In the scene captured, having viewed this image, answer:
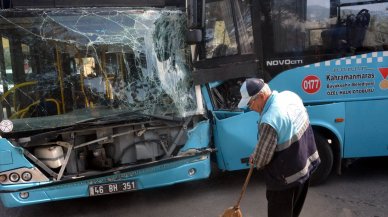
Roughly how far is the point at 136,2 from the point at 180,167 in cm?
198

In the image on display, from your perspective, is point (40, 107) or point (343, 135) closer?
point (40, 107)

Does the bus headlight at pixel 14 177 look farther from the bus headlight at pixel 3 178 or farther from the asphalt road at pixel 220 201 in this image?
the asphalt road at pixel 220 201

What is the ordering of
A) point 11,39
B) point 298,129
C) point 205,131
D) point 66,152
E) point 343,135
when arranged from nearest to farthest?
point 298,129, point 11,39, point 66,152, point 205,131, point 343,135

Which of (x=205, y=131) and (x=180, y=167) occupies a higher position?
(x=205, y=131)

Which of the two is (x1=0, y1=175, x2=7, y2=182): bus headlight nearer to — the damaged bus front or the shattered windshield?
the damaged bus front

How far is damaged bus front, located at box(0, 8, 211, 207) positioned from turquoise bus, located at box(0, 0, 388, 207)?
0.01 m

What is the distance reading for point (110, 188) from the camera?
471cm

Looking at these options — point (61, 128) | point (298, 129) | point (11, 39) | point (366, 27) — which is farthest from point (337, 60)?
point (11, 39)

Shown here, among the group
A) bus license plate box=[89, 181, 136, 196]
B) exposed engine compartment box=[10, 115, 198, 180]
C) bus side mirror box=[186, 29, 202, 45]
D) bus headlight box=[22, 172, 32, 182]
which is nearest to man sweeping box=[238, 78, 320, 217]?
bus side mirror box=[186, 29, 202, 45]

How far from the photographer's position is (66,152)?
4637 millimetres

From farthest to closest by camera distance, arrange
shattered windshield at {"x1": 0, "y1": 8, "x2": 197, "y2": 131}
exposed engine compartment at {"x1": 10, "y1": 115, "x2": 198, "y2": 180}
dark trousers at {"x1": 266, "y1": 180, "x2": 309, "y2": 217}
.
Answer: exposed engine compartment at {"x1": 10, "y1": 115, "x2": 198, "y2": 180} → shattered windshield at {"x1": 0, "y1": 8, "x2": 197, "y2": 131} → dark trousers at {"x1": 266, "y1": 180, "x2": 309, "y2": 217}

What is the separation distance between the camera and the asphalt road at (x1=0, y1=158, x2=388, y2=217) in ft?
16.0

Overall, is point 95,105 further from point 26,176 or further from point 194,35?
point 194,35

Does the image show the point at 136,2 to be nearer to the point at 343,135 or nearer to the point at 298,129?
the point at 298,129
